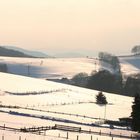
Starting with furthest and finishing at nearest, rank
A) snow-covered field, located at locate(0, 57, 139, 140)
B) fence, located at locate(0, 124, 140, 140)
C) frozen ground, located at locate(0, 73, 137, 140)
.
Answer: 1. frozen ground, located at locate(0, 73, 137, 140)
2. snow-covered field, located at locate(0, 57, 139, 140)
3. fence, located at locate(0, 124, 140, 140)

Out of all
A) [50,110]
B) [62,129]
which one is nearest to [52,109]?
[50,110]

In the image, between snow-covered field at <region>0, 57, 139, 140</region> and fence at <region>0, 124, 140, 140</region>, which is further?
snow-covered field at <region>0, 57, 139, 140</region>

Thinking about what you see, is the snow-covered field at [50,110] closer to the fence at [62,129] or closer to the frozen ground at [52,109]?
the frozen ground at [52,109]

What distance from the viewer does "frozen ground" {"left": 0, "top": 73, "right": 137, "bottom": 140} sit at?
7706cm

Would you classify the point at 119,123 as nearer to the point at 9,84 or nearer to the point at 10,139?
the point at 10,139

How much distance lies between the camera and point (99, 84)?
198500 mm

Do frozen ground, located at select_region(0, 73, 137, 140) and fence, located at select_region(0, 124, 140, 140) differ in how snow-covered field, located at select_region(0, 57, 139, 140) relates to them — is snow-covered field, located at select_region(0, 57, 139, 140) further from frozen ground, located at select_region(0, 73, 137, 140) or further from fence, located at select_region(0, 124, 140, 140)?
fence, located at select_region(0, 124, 140, 140)

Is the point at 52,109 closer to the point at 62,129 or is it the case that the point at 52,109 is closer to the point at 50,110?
the point at 50,110

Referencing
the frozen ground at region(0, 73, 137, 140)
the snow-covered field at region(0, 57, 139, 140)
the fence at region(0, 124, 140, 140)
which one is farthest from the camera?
the frozen ground at region(0, 73, 137, 140)

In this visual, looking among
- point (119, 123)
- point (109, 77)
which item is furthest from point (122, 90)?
point (119, 123)

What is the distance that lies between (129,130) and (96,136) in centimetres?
1286

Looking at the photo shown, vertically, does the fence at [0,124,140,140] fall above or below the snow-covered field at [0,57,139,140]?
below

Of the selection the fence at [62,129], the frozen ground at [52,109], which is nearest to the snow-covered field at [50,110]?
the frozen ground at [52,109]

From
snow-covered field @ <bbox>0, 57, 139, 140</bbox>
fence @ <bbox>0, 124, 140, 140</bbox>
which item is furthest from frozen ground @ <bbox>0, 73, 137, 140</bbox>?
fence @ <bbox>0, 124, 140, 140</bbox>
